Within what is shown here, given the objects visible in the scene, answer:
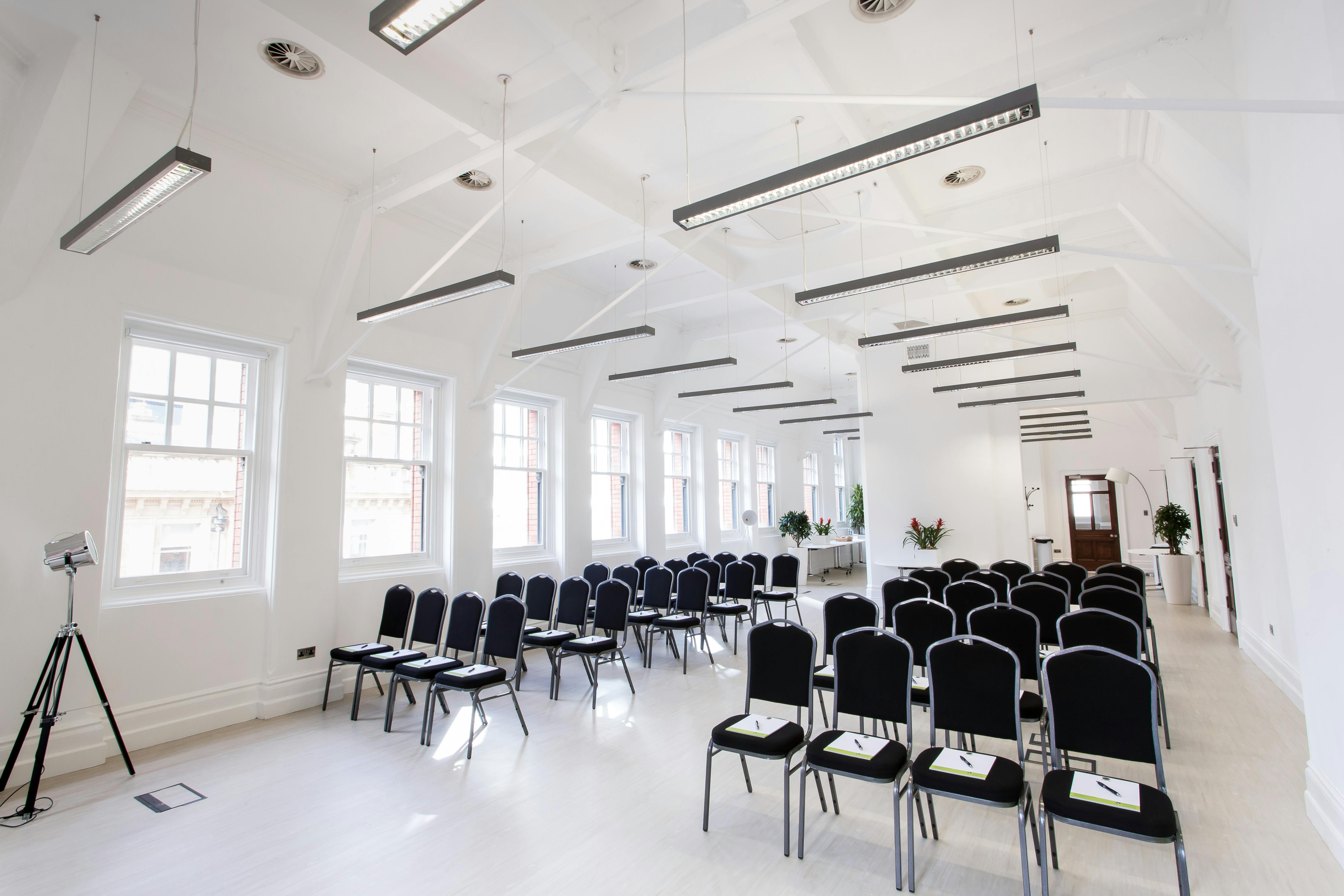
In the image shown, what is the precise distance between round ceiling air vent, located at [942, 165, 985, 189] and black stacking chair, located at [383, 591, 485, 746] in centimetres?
551

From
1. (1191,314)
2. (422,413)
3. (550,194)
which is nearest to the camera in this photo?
(550,194)

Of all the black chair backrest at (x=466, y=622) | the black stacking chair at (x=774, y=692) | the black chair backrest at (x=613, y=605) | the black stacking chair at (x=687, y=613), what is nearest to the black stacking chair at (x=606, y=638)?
the black chair backrest at (x=613, y=605)

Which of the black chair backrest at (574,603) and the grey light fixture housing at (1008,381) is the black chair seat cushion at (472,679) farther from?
the grey light fixture housing at (1008,381)

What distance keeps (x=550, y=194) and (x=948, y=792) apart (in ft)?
17.7

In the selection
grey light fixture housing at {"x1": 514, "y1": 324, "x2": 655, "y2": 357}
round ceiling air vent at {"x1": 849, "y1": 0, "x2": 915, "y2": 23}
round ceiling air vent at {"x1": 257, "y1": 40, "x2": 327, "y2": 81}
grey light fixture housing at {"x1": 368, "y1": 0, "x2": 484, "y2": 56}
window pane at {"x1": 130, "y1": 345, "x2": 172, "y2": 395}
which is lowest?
window pane at {"x1": 130, "y1": 345, "x2": 172, "y2": 395}

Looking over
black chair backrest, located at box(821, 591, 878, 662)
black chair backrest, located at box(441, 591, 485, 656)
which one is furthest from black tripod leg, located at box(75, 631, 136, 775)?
black chair backrest, located at box(821, 591, 878, 662)

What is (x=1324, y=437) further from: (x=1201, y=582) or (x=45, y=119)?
(x=1201, y=582)

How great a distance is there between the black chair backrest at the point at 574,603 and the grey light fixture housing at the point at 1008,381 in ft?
18.3

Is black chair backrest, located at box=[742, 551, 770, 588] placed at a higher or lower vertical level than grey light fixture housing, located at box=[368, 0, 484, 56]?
lower

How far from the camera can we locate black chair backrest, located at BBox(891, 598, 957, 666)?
4.57m

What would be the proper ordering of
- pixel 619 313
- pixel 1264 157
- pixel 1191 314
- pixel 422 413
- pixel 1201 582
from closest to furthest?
pixel 1264 157, pixel 1191 314, pixel 422 413, pixel 619 313, pixel 1201 582

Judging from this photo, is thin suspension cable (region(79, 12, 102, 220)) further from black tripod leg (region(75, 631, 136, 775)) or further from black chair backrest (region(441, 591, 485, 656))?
black chair backrest (region(441, 591, 485, 656))

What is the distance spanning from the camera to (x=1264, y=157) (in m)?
3.32

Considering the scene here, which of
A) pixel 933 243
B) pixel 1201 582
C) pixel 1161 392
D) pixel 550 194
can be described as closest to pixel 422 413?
pixel 550 194
